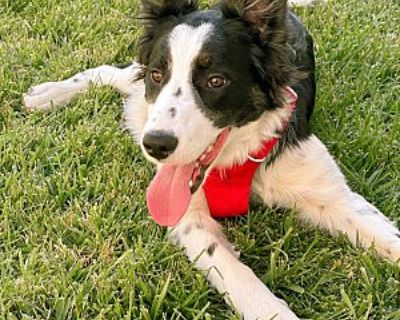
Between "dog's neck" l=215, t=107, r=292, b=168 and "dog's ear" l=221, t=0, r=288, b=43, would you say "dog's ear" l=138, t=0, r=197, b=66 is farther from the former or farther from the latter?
"dog's neck" l=215, t=107, r=292, b=168

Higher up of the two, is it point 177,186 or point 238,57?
point 238,57

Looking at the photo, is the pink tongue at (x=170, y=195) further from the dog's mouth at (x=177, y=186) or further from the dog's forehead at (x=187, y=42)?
the dog's forehead at (x=187, y=42)

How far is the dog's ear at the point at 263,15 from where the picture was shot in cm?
316

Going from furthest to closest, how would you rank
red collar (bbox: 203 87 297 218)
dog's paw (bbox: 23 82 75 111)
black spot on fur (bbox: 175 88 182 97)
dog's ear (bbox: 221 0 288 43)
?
dog's paw (bbox: 23 82 75 111) < red collar (bbox: 203 87 297 218) < dog's ear (bbox: 221 0 288 43) < black spot on fur (bbox: 175 88 182 97)

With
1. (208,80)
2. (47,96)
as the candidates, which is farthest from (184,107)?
(47,96)

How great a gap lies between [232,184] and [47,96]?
4.81 ft

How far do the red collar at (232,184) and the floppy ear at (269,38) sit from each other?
196 millimetres

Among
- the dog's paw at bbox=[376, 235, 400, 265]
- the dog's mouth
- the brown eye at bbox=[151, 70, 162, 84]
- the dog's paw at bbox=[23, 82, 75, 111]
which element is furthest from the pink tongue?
the dog's paw at bbox=[23, 82, 75, 111]

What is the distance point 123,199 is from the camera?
11.9ft

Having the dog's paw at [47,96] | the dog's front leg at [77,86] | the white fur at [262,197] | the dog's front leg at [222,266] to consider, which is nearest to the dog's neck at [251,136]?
the white fur at [262,197]

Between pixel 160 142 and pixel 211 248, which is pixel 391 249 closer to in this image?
pixel 211 248

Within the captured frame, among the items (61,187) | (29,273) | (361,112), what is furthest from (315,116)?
(29,273)

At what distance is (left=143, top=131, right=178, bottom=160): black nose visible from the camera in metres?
2.91

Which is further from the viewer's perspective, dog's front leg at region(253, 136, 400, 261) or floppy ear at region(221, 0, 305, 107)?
dog's front leg at region(253, 136, 400, 261)
